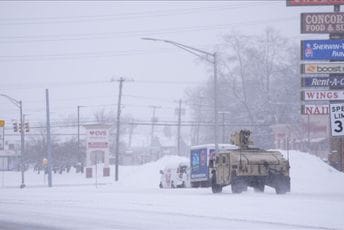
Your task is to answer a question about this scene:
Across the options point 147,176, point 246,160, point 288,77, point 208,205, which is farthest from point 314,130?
point 208,205

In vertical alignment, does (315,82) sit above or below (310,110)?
above

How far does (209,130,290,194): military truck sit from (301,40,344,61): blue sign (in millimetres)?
5293

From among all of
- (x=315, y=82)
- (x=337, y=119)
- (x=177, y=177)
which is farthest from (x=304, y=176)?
(x=337, y=119)

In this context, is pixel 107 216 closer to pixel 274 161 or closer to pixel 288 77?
pixel 274 161

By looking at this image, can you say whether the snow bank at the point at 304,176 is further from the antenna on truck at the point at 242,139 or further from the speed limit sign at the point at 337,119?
the speed limit sign at the point at 337,119

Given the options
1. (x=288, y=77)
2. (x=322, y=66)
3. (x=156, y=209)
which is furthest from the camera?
(x=288, y=77)

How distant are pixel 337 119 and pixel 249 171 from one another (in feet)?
31.6

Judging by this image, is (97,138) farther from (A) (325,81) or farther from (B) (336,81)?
(B) (336,81)

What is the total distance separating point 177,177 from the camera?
161ft

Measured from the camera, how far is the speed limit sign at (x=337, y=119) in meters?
23.1

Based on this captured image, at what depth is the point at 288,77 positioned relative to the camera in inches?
3674

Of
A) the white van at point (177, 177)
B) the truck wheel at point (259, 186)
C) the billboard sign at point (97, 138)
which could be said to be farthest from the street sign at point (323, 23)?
the billboard sign at point (97, 138)

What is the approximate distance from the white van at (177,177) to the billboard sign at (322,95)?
538 inches

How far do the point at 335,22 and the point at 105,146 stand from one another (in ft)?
145
